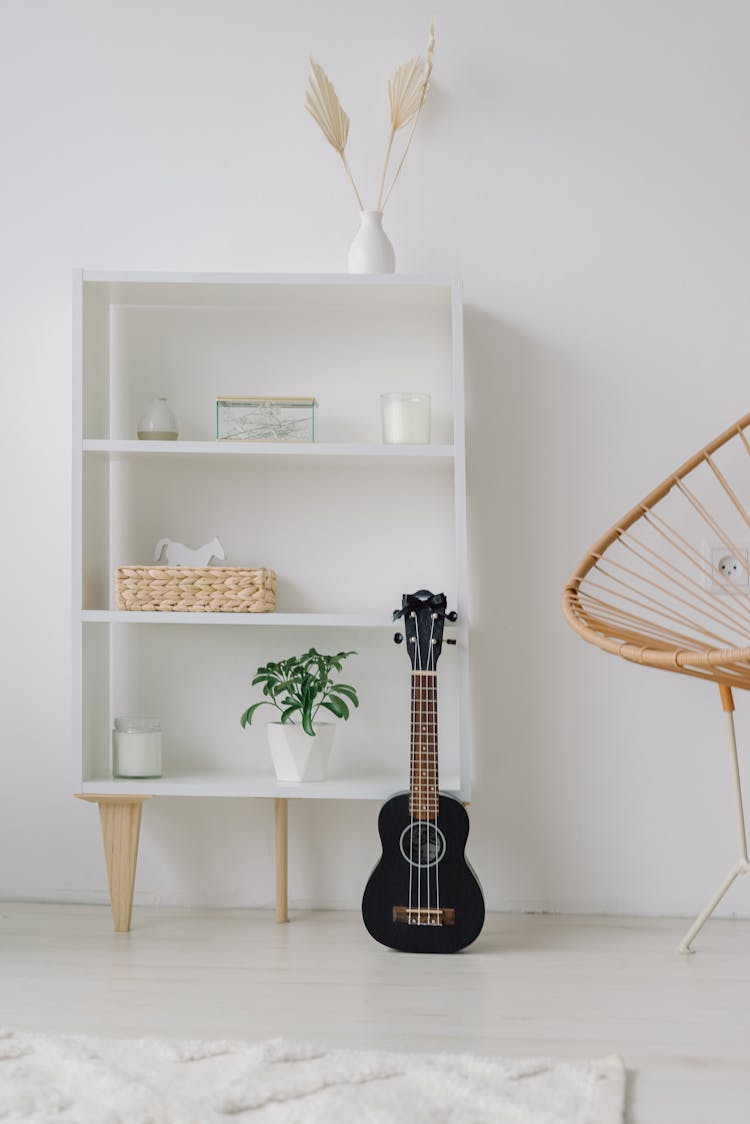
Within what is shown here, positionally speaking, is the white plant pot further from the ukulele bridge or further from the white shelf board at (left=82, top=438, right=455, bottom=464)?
the white shelf board at (left=82, top=438, right=455, bottom=464)

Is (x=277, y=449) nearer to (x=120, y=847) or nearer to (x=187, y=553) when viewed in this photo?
(x=187, y=553)

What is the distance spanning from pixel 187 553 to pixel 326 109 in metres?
0.95

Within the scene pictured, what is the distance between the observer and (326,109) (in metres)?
2.21

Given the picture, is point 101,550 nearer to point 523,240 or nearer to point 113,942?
point 113,942

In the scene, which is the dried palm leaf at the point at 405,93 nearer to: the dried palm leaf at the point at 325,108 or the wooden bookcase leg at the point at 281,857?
the dried palm leaf at the point at 325,108

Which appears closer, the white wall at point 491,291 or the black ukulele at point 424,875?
the black ukulele at point 424,875

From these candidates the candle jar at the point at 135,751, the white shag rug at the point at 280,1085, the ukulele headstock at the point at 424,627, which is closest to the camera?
the white shag rug at the point at 280,1085

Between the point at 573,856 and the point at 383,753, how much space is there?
0.44 m

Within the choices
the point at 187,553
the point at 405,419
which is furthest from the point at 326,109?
the point at 187,553

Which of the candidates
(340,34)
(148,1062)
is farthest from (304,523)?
(148,1062)

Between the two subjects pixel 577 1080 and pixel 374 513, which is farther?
pixel 374 513

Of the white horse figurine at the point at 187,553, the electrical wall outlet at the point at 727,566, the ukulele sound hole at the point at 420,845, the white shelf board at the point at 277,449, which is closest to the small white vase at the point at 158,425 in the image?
the white shelf board at the point at 277,449

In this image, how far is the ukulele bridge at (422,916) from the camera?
194 centimetres

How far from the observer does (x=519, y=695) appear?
2266 millimetres
